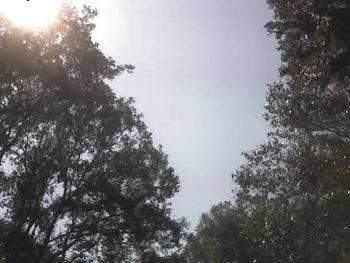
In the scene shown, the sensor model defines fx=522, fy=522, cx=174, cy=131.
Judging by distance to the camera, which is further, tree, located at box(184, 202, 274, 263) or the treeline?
tree, located at box(184, 202, 274, 263)

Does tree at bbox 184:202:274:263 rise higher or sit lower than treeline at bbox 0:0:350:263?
higher

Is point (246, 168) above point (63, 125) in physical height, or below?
below

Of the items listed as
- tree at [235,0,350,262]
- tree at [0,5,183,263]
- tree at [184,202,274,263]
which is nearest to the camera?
tree at [235,0,350,262]

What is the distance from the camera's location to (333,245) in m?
18.1

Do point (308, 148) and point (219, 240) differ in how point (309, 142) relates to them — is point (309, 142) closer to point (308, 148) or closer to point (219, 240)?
point (308, 148)

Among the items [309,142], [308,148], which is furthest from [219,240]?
[308,148]

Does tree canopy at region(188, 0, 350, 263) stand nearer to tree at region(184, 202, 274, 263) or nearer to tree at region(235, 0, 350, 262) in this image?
tree at region(235, 0, 350, 262)

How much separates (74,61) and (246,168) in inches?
314

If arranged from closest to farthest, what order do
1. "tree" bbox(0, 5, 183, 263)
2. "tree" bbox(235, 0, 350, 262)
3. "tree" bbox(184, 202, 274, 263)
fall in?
"tree" bbox(235, 0, 350, 262)
"tree" bbox(0, 5, 183, 263)
"tree" bbox(184, 202, 274, 263)

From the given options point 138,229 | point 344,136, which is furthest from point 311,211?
point 138,229

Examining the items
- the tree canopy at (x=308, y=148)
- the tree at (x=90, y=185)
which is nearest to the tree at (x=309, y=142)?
the tree canopy at (x=308, y=148)

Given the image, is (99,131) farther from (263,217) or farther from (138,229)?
(263,217)

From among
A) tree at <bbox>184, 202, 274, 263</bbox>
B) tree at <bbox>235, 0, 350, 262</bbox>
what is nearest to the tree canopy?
tree at <bbox>235, 0, 350, 262</bbox>

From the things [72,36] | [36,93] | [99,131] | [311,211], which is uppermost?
[99,131]
